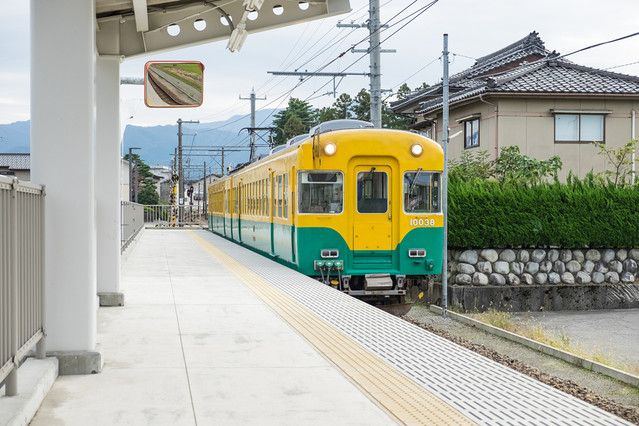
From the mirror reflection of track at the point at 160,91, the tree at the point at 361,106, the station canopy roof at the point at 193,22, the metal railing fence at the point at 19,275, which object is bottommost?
the metal railing fence at the point at 19,275

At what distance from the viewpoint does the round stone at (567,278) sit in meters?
17.7

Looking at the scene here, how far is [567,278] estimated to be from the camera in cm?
1775

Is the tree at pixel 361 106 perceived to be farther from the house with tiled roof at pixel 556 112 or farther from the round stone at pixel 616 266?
the round stone at pixel 616 266

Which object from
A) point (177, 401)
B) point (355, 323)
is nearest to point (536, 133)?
point (355, 323)

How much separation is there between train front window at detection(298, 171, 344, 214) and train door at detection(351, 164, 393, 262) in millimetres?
272

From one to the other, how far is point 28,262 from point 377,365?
2.68 m

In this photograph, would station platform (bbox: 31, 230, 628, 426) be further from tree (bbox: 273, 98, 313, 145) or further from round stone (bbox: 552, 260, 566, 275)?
tree (bbox: 273, 98, 313, 145)

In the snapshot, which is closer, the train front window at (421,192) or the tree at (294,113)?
the train front window at (421,192)

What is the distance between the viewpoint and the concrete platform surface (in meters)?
4.64

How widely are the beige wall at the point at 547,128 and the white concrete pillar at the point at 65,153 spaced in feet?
69.2

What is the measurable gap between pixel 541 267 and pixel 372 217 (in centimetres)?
644

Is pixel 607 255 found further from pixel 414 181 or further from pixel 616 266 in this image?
pixel 414 181

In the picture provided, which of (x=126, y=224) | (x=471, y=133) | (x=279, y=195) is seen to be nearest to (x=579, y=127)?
(x=471, y=133)

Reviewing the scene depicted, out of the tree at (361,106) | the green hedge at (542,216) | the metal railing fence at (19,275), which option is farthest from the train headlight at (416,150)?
the tree at (361,106)
